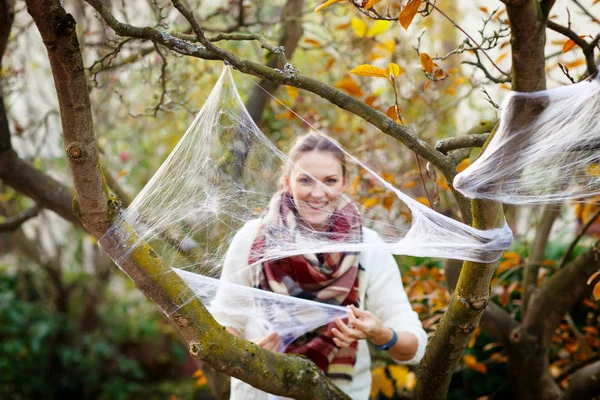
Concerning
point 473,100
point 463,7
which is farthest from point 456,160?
point 463,7

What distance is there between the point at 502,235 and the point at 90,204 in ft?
3.52

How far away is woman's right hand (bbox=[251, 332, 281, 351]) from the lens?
1.98 m

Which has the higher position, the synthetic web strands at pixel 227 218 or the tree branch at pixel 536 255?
the synthetic web strands at pixel 227 218

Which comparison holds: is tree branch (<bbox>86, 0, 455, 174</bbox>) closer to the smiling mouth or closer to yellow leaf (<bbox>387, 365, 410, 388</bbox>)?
the smiling mouth

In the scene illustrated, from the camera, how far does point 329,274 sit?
2092 millimetres

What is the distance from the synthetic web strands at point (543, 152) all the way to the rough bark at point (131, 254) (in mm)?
745

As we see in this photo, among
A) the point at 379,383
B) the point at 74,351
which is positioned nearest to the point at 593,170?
the point at 379,383

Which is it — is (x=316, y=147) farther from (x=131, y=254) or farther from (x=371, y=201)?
(x=131, y=254)

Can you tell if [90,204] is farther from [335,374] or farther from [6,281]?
[6,281]

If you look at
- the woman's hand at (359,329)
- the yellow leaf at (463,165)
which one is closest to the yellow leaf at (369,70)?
the yellow leaf at (463,165)

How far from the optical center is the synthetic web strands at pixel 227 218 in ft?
5.41

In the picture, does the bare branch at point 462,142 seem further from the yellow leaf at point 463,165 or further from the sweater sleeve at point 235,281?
the sweater sleeve at point 235,281

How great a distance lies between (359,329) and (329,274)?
30 cm

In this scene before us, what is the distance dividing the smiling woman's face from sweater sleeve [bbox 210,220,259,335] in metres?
0.16
